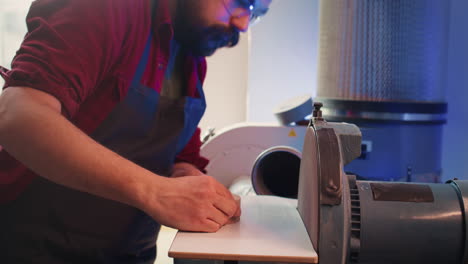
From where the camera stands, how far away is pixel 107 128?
3.36ft

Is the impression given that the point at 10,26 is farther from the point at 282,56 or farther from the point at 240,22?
the point at 240,22

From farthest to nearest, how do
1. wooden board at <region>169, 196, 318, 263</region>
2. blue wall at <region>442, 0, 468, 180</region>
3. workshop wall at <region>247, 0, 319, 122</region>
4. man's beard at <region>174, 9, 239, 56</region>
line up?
workshop wall at <region>247, 0, 319, 122</region> < blue wall at <region>442, 0, 468, 180</region> < man's beard at <region>174, 9, 239, 56</region> < wooden board at <region>169, 196, 318, 263</region>

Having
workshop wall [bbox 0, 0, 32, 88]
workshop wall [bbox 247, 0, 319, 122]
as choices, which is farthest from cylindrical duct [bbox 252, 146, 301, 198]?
workshop wall [bbox 0, 0, 32, 88]

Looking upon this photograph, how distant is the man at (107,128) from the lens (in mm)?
786

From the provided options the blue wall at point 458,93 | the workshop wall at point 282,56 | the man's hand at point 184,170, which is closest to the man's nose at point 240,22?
the man's hand at point 184,170

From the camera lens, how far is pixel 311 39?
2508mm

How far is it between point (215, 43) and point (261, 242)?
614mm

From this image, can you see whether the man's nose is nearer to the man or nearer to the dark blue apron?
the man

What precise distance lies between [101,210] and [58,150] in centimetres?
35

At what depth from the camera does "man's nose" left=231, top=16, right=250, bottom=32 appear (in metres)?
1.15

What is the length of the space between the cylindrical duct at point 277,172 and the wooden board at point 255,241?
16.2 inches

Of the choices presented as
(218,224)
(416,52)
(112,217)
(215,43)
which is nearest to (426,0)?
(416,52)

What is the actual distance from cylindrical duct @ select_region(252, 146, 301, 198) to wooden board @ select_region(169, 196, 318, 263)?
410 mm

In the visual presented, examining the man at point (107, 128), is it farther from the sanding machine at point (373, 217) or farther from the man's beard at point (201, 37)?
the sanding machine at point (373, 217)
